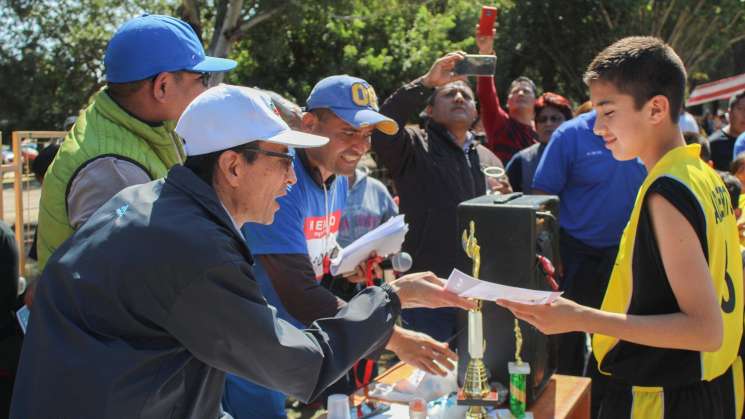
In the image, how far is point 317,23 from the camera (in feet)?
45.2

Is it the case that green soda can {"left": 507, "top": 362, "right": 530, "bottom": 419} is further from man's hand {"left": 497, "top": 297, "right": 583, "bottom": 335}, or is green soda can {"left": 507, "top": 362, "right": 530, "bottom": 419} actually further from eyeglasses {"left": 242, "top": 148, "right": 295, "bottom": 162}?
eyeglasses {"left": 242, "top": 148, "right": 295, "bottom": 162}

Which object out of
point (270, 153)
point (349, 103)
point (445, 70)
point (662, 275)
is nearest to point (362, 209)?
point (445, 70)

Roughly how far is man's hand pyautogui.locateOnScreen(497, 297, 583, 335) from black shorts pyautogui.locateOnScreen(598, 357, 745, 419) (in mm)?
364

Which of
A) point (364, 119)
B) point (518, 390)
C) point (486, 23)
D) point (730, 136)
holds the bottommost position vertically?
point (518, 390)

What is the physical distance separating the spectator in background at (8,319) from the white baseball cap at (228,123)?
1785 mm

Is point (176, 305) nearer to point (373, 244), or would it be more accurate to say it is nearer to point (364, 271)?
point (373, 244)

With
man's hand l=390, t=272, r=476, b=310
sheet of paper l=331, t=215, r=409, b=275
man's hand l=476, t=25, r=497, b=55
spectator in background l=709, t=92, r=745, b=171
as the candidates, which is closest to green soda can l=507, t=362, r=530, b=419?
man's hand l=390, t=272, r=476, b=310

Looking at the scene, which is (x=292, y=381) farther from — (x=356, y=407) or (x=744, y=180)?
(x=744, y=180)

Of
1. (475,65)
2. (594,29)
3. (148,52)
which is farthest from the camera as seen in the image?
(594,29)

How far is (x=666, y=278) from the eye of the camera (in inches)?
76.2

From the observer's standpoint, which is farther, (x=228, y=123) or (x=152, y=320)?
(x=228, y=123)

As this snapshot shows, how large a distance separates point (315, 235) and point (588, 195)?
2.00 meters

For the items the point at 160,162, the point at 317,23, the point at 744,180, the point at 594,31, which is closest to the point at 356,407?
the point at 160,162

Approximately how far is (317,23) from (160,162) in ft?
39.5
